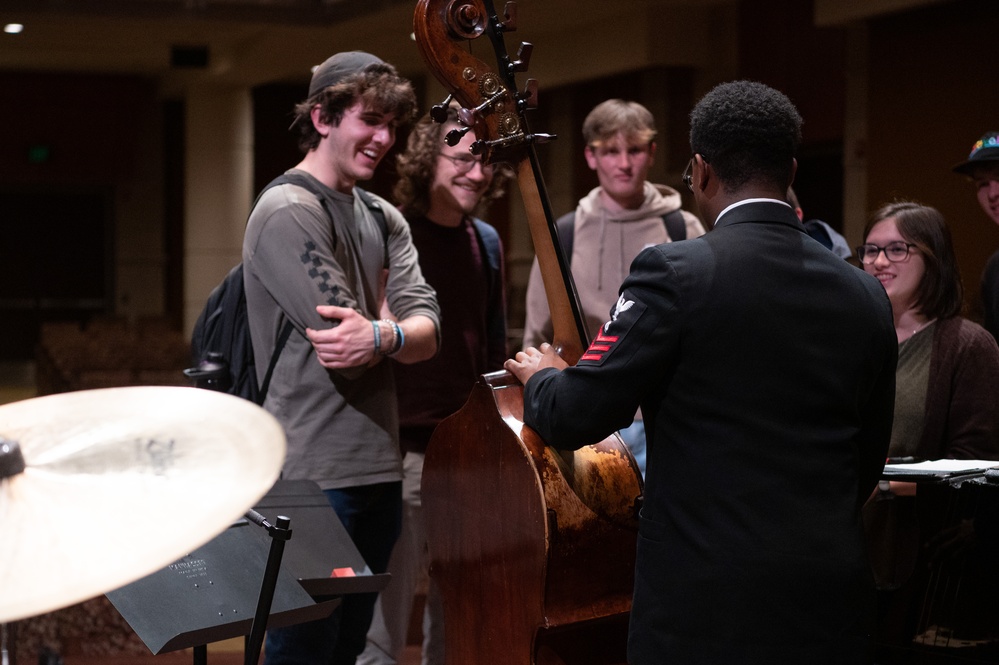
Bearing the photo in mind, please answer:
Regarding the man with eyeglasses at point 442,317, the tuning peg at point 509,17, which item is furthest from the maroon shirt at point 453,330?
the tuning peg at point 509,17

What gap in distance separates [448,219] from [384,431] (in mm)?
869

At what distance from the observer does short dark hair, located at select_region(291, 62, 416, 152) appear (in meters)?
2.45

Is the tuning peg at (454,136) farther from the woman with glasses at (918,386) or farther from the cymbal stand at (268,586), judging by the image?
the woman with glasses at (918,386)

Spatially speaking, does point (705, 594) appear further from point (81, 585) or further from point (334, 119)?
point (334, 119)

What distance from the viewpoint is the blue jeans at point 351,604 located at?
2344mm

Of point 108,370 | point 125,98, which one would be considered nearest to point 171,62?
point 125,98

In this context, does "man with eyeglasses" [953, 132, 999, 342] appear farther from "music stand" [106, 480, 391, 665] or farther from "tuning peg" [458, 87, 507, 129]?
"music stand" [106, 480, 391, 665]

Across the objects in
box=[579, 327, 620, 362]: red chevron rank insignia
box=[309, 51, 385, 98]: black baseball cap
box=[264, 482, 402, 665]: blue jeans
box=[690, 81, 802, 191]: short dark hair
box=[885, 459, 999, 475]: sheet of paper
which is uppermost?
box=[309, 51, 385, 98]: black baseball cap

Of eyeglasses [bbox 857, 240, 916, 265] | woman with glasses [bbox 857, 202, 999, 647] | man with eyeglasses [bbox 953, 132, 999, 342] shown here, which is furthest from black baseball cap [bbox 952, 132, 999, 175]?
eyeglasses [bbox 857, 240, 916, 265]

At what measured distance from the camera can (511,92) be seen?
2072mm

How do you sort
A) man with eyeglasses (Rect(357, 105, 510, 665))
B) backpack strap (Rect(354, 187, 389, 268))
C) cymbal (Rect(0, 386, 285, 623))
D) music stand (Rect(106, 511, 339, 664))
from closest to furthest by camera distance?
cymbal (Rect(0, 386, 285, 623)), music stand (Rect(106, 511, 339, 664)), backpack strap (Rect(354, 187, 389, 268)), man with eyeglasses (Rect(357, 105, 510, 665))

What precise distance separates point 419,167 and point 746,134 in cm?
157

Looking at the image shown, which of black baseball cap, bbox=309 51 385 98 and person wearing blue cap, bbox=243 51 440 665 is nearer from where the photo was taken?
person wearing blue cap, bbox=243 51 440 665

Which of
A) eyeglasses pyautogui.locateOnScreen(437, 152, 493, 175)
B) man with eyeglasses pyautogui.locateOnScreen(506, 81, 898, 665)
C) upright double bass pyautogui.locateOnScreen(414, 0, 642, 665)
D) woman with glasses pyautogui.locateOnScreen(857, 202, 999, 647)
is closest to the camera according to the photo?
man with eyeglasses pyautogui.locateOnScreen(506, 81, 898, 665)
